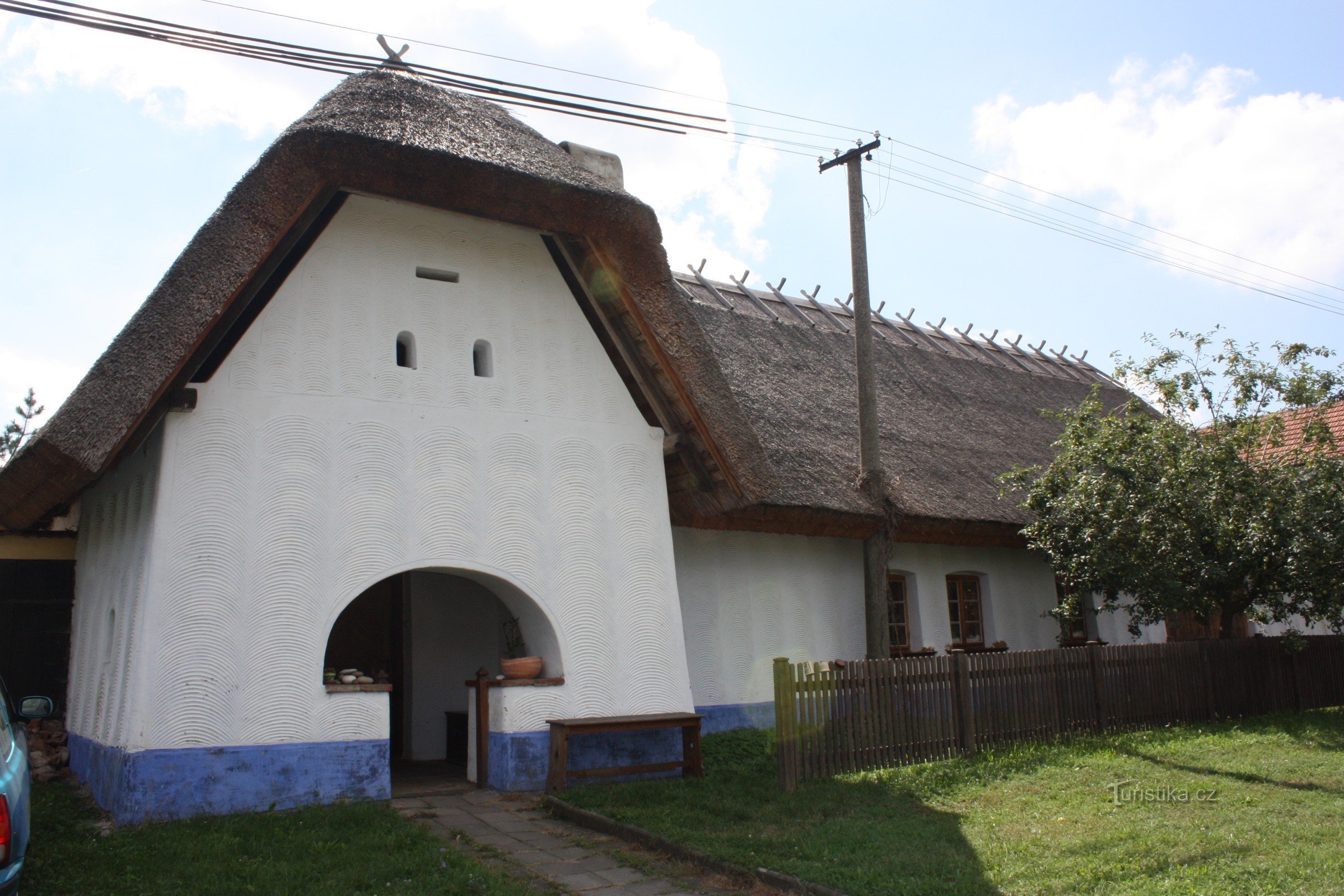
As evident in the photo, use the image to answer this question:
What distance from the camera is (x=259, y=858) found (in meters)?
5.70

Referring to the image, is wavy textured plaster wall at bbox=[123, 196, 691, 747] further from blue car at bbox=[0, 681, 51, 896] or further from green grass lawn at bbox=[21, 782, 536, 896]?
blue car at bbox=[0, 681, 51, 896]

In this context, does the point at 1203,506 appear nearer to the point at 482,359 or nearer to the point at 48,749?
the point at 482,359

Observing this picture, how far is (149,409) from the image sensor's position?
269 inches

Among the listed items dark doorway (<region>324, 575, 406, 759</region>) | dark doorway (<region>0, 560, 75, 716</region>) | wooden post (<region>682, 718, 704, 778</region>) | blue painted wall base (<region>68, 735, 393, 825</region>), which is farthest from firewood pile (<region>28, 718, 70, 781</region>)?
wooden post (<region>682, 718, 704, 778</region>)

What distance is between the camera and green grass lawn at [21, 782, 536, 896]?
17.1ft

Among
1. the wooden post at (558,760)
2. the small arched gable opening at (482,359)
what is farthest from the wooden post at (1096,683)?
the small arched gable opening at (482,359)

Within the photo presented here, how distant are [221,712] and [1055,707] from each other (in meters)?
7.51

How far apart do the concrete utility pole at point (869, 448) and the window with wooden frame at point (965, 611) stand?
2228mm

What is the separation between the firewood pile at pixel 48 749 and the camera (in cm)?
866

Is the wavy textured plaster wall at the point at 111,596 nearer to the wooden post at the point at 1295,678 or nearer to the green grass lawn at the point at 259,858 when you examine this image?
the green grass lawn at the point at 259,858

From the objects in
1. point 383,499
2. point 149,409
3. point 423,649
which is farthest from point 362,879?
point 423,649

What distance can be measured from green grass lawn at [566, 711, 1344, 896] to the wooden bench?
189 mm

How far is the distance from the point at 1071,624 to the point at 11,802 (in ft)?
43.5

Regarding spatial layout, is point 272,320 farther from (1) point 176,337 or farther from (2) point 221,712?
(2) point 221,712
